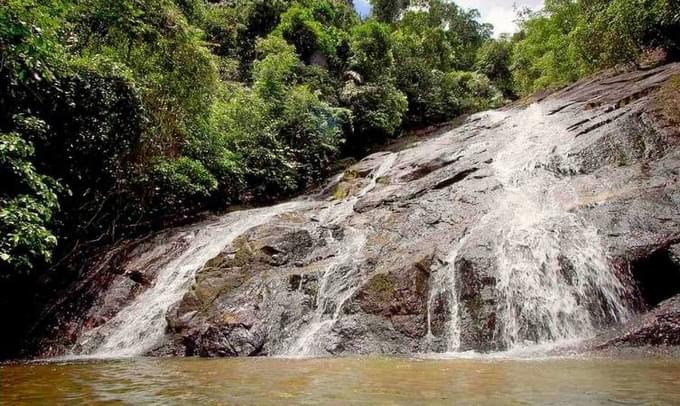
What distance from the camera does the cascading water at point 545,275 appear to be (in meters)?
6.73

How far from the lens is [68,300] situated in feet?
37.3

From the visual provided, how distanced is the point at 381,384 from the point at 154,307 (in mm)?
7411

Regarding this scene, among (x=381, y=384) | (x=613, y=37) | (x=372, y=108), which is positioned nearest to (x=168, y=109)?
(x=381, y=384)

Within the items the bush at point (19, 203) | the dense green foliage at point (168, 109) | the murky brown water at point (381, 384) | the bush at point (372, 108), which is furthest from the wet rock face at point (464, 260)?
the bush at point (372, 108)

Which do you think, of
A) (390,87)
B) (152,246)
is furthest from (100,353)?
(390,87)

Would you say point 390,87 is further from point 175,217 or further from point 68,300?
point 68,300

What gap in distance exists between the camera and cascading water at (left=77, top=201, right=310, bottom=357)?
8844 millimetres

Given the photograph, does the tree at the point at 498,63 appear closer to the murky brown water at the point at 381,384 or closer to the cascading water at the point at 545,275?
the cascading water at the point at 545,275

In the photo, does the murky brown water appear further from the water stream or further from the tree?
the tree

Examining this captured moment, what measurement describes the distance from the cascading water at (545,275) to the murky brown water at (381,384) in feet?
6.07

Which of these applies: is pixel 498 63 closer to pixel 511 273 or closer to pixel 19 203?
Result: pixel 511 273

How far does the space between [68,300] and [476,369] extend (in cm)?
1036

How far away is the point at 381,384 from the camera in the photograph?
359cm

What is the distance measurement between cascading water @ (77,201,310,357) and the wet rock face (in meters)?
0.17
